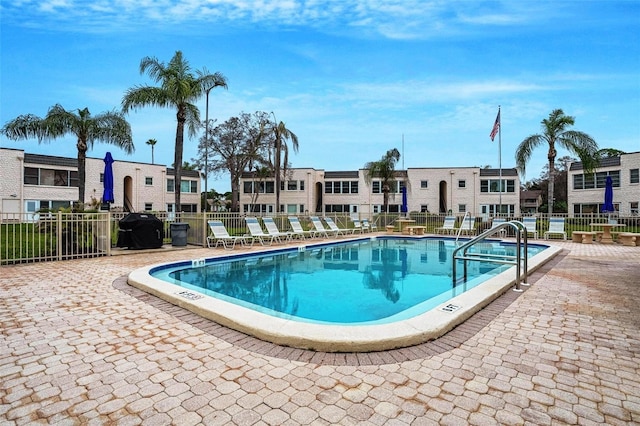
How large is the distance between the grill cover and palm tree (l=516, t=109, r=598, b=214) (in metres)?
21.7

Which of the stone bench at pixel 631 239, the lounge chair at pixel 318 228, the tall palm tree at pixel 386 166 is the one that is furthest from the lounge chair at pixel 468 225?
the tall palm tree at pixel 386 166

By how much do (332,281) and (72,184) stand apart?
32284mm

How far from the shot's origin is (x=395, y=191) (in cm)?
3559

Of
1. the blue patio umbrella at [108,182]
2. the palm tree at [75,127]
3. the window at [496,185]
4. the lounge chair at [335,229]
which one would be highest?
the palm tree at [75,127]

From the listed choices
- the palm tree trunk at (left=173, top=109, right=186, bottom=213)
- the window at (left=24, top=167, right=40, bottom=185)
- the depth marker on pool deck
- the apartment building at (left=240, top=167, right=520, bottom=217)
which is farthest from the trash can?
the window at (left=24, top=167, right=40, bottom=185)

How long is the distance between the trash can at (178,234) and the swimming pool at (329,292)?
10.6 feet

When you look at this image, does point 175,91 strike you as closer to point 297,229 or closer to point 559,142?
point 297,229

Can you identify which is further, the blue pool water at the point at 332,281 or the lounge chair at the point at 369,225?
the lounge chair at the point at 369,225

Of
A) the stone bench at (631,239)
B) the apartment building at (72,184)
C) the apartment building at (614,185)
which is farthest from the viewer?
the apartment building at (614,185)

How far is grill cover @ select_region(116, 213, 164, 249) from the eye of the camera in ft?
A: 38.0

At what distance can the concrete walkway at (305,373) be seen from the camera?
2312 millimetres

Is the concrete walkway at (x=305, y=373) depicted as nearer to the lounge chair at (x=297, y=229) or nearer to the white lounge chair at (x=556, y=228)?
the lounge chair at (x=297, y=229)

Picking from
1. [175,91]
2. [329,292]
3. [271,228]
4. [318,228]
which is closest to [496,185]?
[318,228]

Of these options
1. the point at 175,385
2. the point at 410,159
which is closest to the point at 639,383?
the point at 175,385
